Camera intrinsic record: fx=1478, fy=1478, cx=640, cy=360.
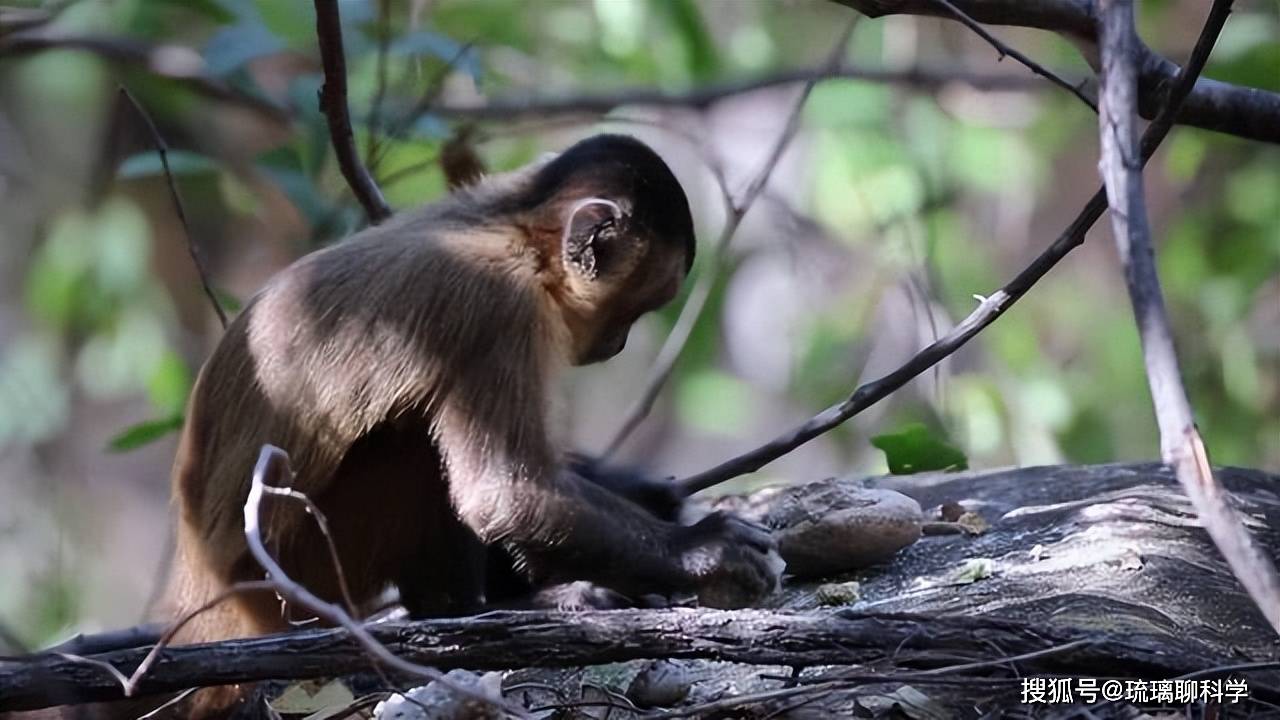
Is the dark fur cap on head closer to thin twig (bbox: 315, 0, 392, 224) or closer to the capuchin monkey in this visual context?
the capuchin monkey

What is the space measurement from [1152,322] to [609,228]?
2112 mm

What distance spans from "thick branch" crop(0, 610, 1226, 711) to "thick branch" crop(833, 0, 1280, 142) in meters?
1.37

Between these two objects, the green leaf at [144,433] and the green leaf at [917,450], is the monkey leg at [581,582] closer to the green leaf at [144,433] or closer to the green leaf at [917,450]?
the green leaf at [917,450]

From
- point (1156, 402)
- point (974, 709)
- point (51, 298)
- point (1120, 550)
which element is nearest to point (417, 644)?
point (974, 709)

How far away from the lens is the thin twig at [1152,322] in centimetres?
187

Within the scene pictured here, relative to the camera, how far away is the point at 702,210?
8.62 metres

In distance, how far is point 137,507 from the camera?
9883 millimetres

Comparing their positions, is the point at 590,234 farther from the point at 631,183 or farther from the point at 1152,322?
the point at 1152,322

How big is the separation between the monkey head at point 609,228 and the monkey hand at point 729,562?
0.75 m

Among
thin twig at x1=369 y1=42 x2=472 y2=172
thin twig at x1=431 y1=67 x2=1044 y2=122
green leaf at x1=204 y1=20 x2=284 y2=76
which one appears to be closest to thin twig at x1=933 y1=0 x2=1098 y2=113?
thin twig at x1=369 y1=42 x2=472 y2=172

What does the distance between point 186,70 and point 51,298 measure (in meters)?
1.51

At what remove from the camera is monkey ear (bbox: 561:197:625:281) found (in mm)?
3922

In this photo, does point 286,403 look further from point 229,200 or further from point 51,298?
point 51,298

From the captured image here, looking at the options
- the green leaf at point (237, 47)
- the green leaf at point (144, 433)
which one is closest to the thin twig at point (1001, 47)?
the green leaf at point (237, 47)
